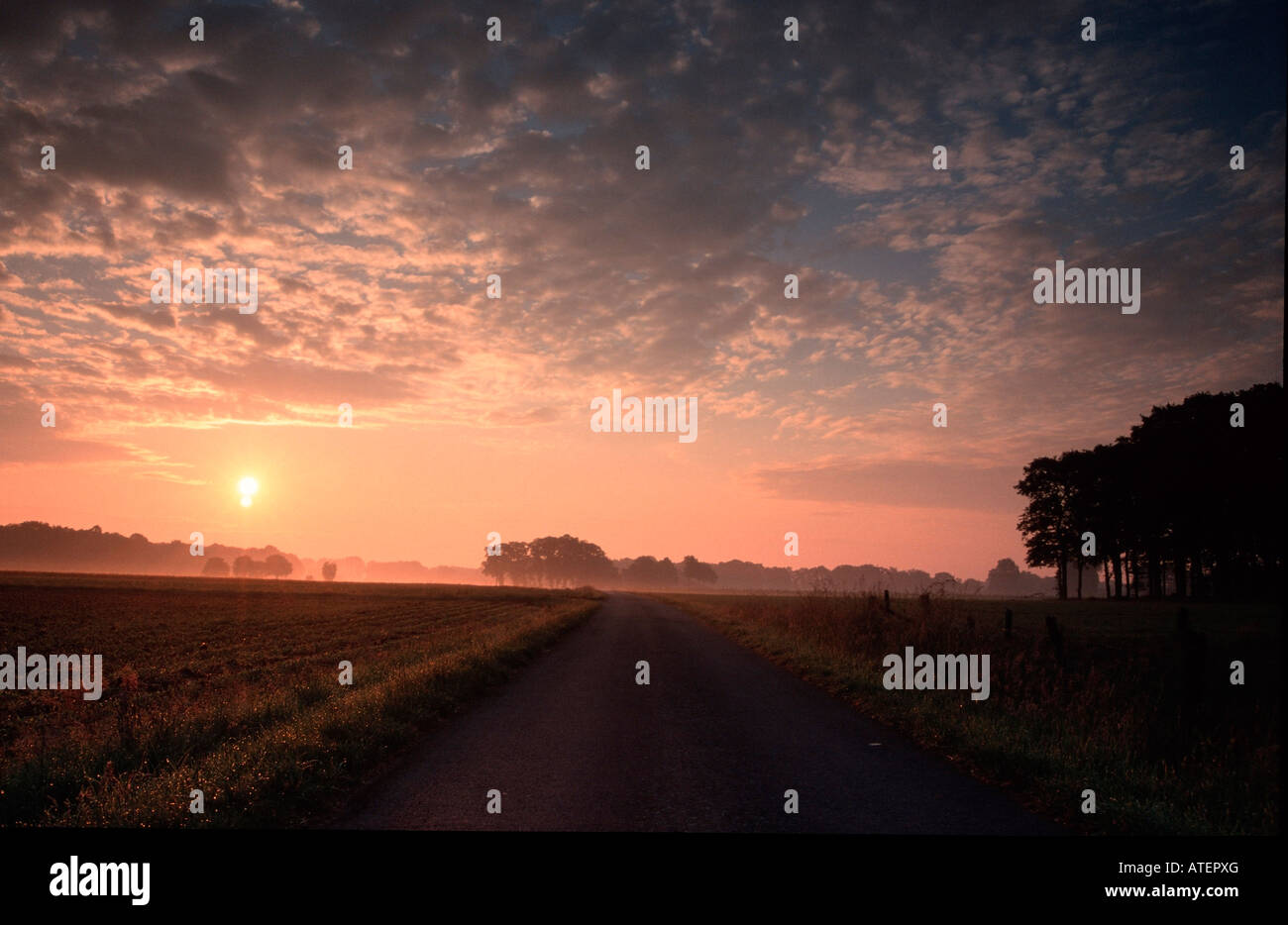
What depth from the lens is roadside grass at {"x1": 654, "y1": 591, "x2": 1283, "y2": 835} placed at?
Result: 645 cm

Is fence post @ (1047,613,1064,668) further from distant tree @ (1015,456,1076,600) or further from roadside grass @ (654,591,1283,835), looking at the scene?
distant tree @ (1015,456,1076,600)

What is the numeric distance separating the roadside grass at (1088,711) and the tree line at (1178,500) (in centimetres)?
2328

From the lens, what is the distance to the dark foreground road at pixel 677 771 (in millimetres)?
5770

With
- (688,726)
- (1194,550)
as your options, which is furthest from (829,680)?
(1194,550)

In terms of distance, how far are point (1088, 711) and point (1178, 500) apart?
2099 inches

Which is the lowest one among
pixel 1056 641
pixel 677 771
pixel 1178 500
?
pixel 1056 641

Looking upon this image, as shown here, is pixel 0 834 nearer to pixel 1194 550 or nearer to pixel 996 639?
pixel 996 639

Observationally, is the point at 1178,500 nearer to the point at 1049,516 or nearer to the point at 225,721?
the point at 1049,516

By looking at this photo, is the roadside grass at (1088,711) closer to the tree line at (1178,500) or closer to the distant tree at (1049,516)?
the tree line at (1178,500)

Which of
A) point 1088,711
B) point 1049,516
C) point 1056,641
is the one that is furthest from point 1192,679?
point 1049,516

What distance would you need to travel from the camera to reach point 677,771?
7324 mm

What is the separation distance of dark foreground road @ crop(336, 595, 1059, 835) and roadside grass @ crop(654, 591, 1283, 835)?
702mm
